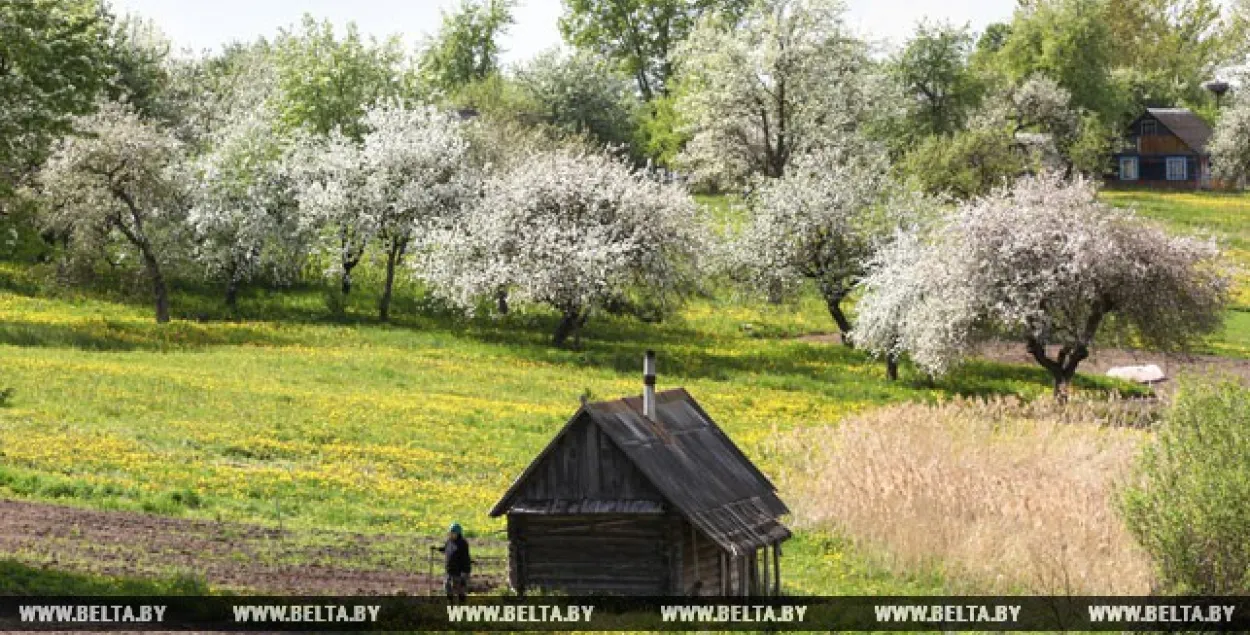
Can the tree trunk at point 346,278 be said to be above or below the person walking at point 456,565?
above

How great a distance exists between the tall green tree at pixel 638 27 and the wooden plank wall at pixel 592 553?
10032 centimetres

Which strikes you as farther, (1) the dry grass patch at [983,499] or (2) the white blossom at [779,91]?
(2) the white blossom at [779,91]

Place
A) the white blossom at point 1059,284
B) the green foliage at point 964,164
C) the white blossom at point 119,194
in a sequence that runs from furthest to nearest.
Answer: the green foliage at point 964,164, the white blossom at point 119,194, the white blossom at point 1059,284

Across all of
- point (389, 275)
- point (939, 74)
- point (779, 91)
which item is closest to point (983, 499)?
point (389, 275)

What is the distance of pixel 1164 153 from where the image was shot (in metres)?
130

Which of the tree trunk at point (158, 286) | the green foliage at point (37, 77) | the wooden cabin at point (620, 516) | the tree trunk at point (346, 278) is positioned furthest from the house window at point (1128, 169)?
the wooden cabin at point (620, 516)

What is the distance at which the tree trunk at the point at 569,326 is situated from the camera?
64.2 meters

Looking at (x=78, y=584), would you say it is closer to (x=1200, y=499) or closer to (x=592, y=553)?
(x=592, y=553)

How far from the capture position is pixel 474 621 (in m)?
25.3

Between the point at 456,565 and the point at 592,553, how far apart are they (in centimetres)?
265

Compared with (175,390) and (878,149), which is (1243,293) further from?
(175,390)

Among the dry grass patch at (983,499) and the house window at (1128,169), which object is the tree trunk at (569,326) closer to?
the dry grass patch at (983,499)

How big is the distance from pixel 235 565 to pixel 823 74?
6265 centimetres

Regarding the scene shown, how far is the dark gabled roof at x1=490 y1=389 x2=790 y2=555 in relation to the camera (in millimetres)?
27359
